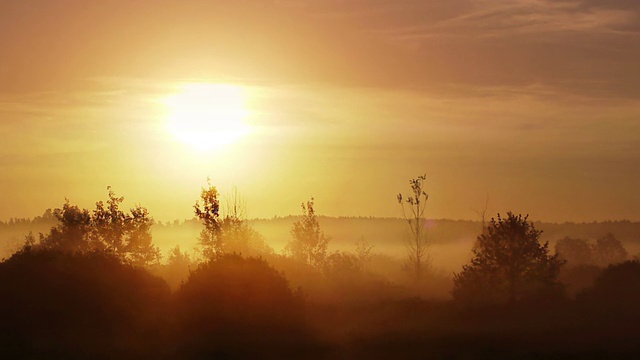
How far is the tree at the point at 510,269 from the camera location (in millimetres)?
79375

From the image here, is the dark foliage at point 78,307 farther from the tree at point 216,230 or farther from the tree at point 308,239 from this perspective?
the tree at point 308,239

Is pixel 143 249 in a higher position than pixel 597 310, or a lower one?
higher

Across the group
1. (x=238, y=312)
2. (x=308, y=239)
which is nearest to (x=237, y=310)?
(x=238, y=312)

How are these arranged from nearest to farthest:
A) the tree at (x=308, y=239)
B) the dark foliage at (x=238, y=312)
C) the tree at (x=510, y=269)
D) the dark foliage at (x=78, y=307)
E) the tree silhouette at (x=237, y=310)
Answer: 1. the dark foliage at (x=78, y=307)
2. the dark foliage at (x=238, y=312)
3. the tree silhouette at (x=237, y=310)
4. the tree at (x=510, y=269)
5. the tree at (x=308, y=239)

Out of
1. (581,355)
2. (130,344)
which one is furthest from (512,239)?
(130,344)

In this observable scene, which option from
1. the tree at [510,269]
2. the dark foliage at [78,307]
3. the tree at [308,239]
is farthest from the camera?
the tree at [308,239]

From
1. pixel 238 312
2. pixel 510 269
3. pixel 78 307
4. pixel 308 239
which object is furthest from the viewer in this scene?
pixel 308 239

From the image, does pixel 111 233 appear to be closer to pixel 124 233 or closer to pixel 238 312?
pixel 124 233

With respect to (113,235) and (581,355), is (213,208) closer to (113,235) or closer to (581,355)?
(113,235)

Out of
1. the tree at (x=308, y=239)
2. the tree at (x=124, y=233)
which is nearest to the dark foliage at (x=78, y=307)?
the tree at (x=124, y=233)

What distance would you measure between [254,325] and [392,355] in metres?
11.1

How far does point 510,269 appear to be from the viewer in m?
80.4

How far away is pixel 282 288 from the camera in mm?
65375

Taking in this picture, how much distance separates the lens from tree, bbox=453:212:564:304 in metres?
79.4
